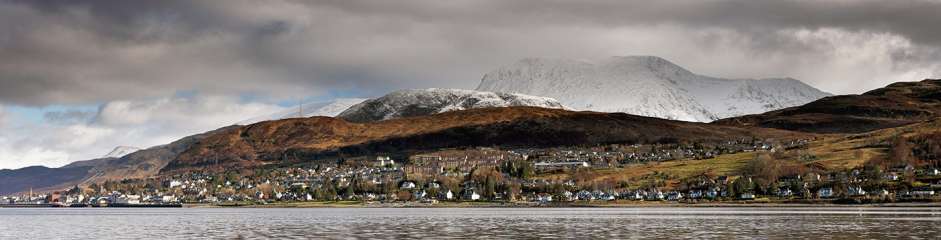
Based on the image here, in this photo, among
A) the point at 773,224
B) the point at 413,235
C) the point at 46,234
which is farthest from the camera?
the point at 773,224

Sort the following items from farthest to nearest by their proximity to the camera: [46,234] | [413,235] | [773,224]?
[773,224] < [46,234] < [413,235]

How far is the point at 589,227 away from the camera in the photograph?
402 ft

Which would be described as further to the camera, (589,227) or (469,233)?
(589,227)

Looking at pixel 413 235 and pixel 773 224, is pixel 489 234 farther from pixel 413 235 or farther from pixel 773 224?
pixel 773 224

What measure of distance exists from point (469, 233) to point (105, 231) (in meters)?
44.2

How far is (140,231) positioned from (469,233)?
39906mm

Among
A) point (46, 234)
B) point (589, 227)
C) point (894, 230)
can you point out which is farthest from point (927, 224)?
point (46, 234)

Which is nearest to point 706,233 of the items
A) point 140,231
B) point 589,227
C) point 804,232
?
point 804,232

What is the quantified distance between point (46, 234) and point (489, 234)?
161 ft

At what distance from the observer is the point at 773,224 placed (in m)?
128

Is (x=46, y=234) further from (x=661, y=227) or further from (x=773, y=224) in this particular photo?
(x=773, y=224)

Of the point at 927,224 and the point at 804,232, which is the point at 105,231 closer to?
the point at 804,232

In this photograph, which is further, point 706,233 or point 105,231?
point 105,231

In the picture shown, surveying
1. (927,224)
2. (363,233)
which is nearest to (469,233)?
(363,233)
